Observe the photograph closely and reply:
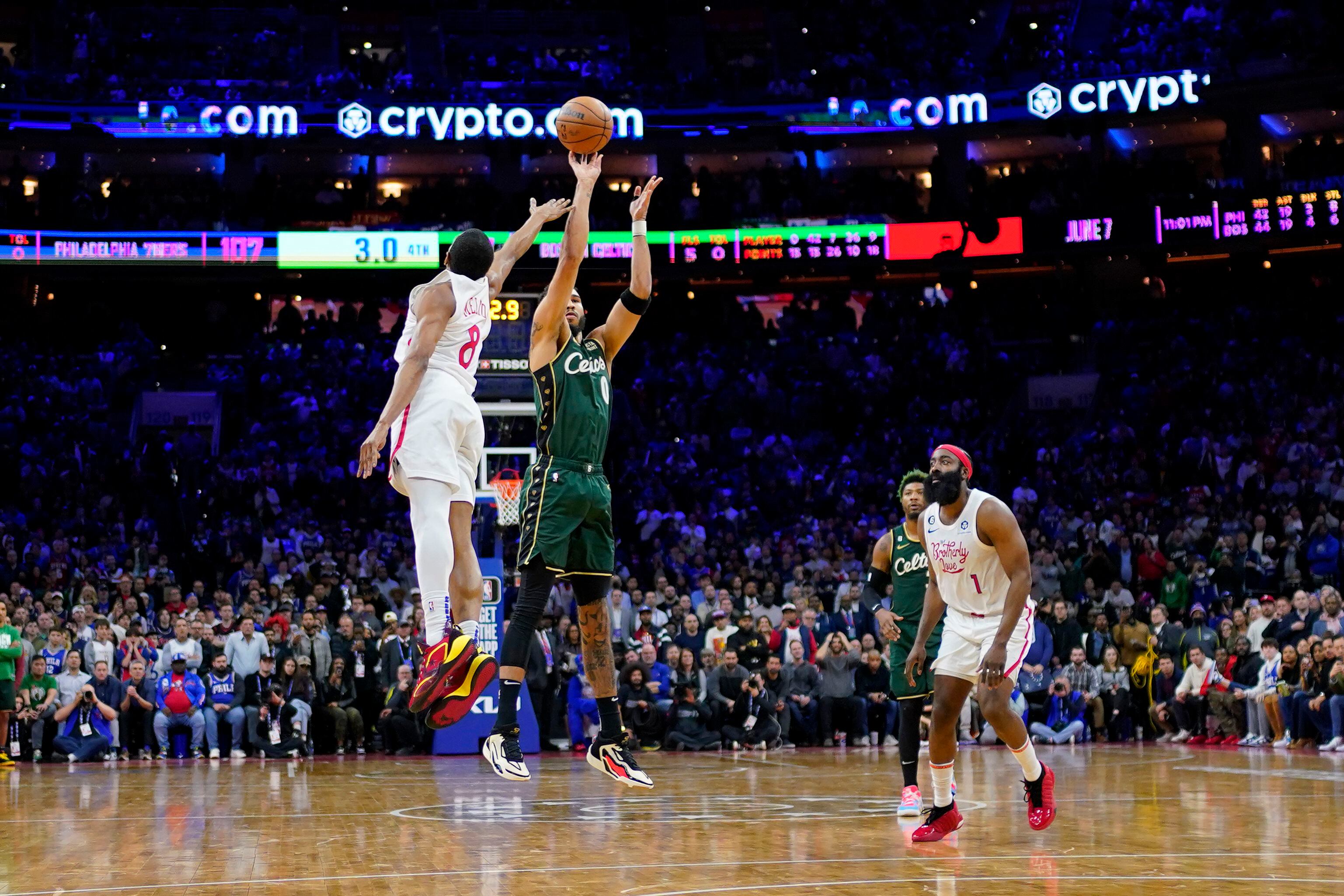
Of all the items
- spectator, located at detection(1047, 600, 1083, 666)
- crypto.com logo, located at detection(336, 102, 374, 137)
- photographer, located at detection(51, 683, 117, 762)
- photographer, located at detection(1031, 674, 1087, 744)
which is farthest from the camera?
crypto.com logo, located at detection(336, 102, 374, 137)

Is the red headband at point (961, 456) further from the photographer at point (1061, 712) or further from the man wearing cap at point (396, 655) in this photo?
the photographer at point (1061, 712)

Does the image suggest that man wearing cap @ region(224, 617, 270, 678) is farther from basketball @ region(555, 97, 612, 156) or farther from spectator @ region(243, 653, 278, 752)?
basketball @ region(555, 97, 612, 156)

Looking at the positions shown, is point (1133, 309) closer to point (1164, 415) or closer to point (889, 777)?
point (1164, 415)

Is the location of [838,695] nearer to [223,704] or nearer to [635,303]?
[223,704]

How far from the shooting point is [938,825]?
8445mm

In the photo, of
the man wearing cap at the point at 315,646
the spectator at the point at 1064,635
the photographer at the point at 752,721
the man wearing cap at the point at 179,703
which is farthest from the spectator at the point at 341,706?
the spectator at the point at 1064,635

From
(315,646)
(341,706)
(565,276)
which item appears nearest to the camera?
(565,276)

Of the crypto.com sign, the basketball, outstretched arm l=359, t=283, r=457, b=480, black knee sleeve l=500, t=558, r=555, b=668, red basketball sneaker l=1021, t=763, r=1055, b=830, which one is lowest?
red basketball sneaker l=1021, t=763, r=1055, b=830

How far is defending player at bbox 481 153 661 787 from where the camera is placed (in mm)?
6875

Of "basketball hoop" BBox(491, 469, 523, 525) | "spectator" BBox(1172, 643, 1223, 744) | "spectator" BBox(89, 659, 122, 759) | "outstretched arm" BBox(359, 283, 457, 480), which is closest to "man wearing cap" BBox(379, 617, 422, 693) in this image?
"basketball hoop" BBox(491, 469, 523, 525)

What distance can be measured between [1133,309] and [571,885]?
3041 cm

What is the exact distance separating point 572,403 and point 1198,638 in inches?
551

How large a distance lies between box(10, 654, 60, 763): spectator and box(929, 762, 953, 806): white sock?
458 inches

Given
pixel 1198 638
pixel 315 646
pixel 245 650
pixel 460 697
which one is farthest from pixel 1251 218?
pixel 460 697
